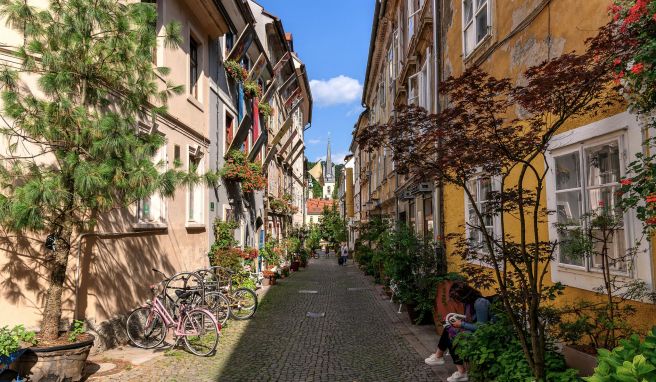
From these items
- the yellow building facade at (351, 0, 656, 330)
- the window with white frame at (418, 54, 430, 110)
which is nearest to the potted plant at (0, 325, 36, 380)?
the yellow building facade at (351, 0, 656, 330)

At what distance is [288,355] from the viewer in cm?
741

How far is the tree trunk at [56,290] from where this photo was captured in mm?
5734

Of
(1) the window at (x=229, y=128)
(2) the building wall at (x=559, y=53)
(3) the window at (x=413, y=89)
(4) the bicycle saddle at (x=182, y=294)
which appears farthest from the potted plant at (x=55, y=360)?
(3) the window at (x=413, y=89)

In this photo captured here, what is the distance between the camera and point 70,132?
5.46 metres

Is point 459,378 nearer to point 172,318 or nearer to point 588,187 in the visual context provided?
point 588,187

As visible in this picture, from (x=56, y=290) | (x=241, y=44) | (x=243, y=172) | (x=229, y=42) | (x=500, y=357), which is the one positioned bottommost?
(x=500, y=357)

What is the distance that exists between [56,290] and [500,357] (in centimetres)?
508

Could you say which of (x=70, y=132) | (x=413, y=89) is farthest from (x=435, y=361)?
(x=413, y=89)

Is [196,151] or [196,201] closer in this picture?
[196,151]

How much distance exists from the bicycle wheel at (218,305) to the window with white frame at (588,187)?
6.02 m

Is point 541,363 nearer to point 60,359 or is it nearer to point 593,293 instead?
point 593,293

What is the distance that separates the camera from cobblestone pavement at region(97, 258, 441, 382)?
6266mm

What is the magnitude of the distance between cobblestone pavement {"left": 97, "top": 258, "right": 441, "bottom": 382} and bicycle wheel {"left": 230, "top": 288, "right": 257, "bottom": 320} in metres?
0.31

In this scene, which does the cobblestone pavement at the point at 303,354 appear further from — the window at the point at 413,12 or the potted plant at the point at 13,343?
the window at the point at 413,12
